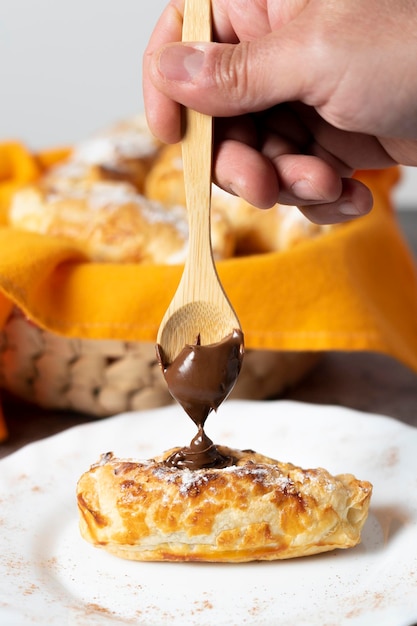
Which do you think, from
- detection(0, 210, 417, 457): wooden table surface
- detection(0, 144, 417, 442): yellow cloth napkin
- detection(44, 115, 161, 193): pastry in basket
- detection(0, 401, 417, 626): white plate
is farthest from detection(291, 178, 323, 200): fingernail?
detection(44, 115, 161, 193): pastry in basket

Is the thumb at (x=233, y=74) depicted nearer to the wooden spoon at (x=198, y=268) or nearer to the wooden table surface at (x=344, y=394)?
the wooden spoon at (x=198, y=268)

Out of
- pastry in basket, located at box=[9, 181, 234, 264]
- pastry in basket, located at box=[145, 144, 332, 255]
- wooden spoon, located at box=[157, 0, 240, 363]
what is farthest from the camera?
pastry in basket, located at box=[145, 144, 332, 255]

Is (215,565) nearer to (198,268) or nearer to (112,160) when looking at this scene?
(198,268)

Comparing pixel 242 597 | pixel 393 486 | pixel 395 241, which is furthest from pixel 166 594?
pixel 395 241

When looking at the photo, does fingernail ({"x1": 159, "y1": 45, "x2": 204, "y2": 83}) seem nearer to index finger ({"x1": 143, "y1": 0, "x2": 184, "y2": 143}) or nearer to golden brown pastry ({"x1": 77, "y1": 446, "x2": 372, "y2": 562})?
index finger ({"x1": 143, "y1": 0, "x2": 184, "y2": 143})

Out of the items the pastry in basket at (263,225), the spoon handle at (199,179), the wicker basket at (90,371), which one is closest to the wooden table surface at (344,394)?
the wicker basket at (90,371)

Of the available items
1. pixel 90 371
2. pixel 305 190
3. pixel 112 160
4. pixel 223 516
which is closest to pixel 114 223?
pixel 90 371
